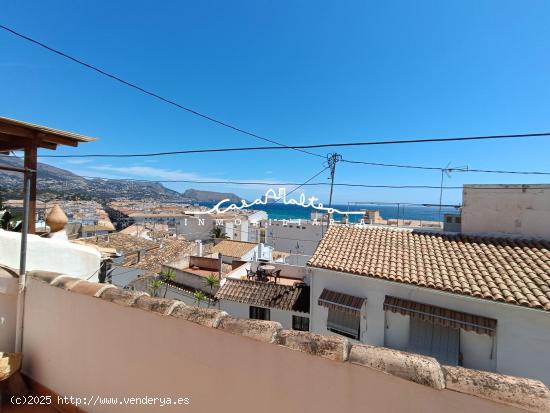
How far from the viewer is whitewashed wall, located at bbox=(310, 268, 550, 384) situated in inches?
296

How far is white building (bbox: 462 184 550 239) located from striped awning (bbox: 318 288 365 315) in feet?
18.1

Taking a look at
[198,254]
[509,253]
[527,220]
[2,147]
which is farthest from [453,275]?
[198,254]

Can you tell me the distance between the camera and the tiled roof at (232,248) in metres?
27.5

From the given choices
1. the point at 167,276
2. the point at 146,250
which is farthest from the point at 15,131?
the point at 146,250

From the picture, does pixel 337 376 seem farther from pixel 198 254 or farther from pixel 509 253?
pixel 198 254

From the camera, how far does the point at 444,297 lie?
8.64m

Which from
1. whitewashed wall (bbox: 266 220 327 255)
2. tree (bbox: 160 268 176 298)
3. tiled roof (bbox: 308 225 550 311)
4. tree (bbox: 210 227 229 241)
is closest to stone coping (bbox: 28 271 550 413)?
tiled roof (bbox: 308 225 550 311)

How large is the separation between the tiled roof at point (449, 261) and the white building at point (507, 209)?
64cm

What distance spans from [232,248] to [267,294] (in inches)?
570

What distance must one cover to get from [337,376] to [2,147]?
532cm

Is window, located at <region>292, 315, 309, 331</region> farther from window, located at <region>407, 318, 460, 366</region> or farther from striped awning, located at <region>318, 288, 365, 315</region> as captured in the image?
window, located at <region>407, 318, 460, 366</region>

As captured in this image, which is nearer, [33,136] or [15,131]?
[15,131]

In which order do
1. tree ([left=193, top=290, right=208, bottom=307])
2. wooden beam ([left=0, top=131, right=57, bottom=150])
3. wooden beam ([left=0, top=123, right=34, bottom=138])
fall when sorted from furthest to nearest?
tree ([left=193, top=290, right=208, bottom=307])
wooden beam ([left=0, top=131, right=57, bottom=150])
wooden beam ([left=0, top=123, right=34, bottom=138])

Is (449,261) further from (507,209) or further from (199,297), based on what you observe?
(199,297)
